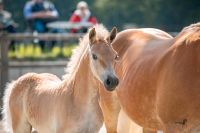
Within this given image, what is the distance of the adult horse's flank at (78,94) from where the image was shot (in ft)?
19.8

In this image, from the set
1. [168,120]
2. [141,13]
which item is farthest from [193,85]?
[141,13]

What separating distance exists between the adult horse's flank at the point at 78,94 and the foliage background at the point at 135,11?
2024 centimetres

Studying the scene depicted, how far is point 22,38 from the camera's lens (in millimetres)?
13000

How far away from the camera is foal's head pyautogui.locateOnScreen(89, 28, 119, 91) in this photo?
5.86 metres

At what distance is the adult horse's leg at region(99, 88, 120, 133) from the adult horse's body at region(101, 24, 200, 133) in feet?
0.04

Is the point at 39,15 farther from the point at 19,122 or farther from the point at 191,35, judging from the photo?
the point at 191,35

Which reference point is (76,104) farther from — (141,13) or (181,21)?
(141,13)

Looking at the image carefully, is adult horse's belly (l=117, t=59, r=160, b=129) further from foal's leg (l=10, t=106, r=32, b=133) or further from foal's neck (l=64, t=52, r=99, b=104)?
foal's leg (l=10, t=106, r=32, b=133)

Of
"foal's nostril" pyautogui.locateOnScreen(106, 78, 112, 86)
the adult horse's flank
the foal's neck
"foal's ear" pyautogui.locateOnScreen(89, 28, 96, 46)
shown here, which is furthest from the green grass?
"foal's nostril" pyautogui.locateOnScreen(106, 78, 112, 86)

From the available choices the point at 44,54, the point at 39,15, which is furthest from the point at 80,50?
the point at 39,15

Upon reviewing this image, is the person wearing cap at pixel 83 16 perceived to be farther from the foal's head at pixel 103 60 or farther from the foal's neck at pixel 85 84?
the foal's head at pixel 103 60

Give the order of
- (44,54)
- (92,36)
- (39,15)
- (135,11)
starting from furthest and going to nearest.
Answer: (135,11), (39,15), (44,54), (92,36)

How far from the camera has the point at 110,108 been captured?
773 centimetres

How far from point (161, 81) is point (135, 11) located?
26035 mm
